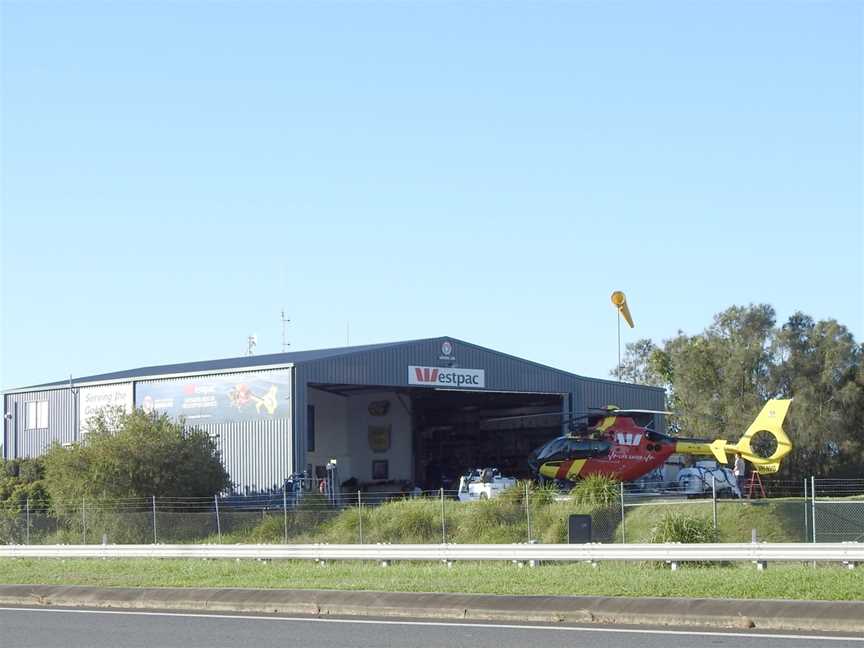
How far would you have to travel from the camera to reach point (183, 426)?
45.0 m

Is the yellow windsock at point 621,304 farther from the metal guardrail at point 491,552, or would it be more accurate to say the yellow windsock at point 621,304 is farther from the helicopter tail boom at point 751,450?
the metal guardrail at point 491,552

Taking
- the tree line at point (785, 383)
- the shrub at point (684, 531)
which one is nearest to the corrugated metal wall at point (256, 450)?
the shrub at point (684, 531)

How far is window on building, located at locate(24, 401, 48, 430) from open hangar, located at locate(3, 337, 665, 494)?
0.04 meters

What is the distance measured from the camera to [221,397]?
48781mm

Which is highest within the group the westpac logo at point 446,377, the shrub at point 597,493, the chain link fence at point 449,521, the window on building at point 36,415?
the westpac logo at point 446,377

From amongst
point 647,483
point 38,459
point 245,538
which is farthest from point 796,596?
point 38,459

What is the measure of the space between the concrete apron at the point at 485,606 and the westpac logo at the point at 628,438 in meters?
23.8

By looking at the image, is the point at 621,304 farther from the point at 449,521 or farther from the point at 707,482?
the point at 449,521

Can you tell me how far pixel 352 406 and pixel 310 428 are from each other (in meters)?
6.49

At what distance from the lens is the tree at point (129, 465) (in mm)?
41781

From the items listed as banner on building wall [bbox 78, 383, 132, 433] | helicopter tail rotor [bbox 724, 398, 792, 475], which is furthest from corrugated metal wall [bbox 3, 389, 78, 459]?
helicopter tail rotor [bbox 724, 398, 792, 475]

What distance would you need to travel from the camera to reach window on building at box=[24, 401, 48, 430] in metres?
55.1

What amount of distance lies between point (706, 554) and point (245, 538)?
16.0 metres

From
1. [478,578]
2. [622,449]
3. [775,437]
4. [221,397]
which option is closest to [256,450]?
[221,397]
